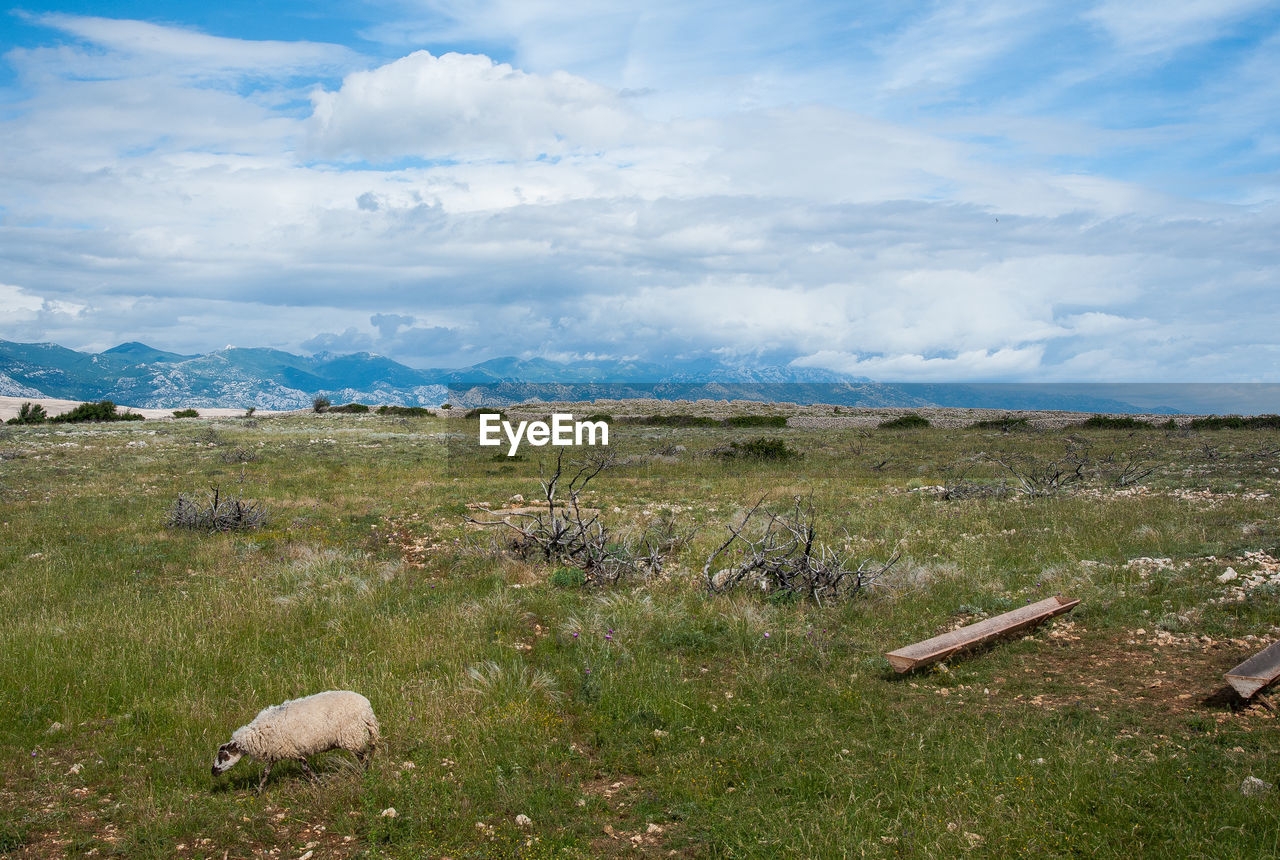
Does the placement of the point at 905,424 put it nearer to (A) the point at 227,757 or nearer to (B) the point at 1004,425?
(B) the point at 1004,425

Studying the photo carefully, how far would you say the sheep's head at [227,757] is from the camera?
19.0ft

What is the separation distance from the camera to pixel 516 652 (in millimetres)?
8609

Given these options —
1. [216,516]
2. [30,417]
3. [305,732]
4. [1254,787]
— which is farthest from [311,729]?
[30,417]

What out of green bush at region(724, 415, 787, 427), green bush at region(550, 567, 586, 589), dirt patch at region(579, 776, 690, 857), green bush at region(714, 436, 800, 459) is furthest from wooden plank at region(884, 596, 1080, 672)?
green bush at region(724, 415, 787, 427)

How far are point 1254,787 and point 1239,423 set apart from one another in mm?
53047

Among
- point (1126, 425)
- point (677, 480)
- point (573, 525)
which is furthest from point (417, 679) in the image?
point (1126, 425)

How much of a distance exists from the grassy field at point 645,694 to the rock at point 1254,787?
9cm

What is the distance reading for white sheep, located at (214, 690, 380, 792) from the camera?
233 inches

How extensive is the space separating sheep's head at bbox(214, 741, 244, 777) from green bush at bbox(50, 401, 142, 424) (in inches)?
2219

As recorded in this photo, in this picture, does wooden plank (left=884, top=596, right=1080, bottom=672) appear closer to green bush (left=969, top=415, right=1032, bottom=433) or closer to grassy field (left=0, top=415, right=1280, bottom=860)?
grassy field (left=0, top=415, right=1280, bottom=860)

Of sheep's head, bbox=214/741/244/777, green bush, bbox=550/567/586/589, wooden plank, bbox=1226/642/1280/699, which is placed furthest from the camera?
green bush, bbox=550/567/586/589

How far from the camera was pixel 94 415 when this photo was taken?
2066 inches

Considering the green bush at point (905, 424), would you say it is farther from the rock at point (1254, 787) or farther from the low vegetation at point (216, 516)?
the rock at point (1254, 787)

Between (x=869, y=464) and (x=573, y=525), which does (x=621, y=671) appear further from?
(x=869, y=464)
